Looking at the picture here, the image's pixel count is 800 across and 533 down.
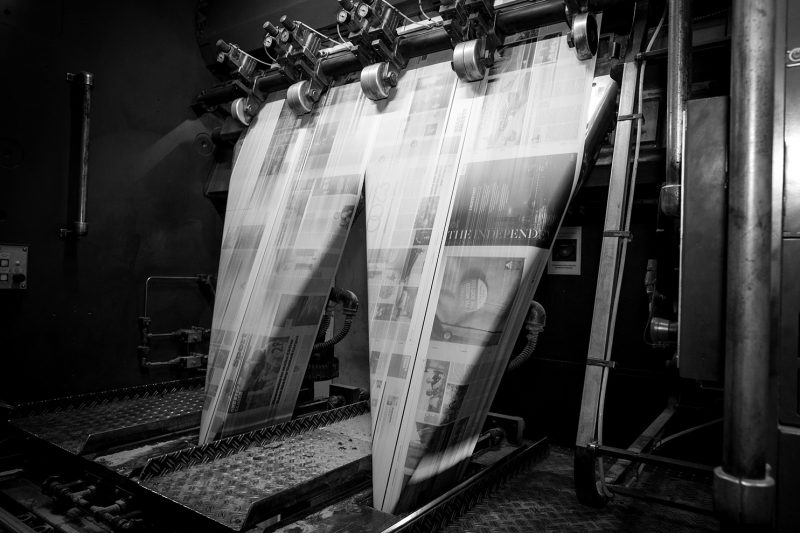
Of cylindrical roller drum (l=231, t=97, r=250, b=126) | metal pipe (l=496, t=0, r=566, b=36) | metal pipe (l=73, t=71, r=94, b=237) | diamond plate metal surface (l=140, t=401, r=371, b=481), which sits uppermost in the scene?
metal pipe (l=496, t=0, r=566, b=36)

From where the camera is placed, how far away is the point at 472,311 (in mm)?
1859

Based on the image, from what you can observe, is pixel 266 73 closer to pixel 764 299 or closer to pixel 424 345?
pixel 424 345

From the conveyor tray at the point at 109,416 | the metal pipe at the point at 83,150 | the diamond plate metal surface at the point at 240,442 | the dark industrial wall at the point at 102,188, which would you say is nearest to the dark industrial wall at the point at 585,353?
the diamond plate metal surface at the point at 240,442

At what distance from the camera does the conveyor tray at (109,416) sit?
2.39 m

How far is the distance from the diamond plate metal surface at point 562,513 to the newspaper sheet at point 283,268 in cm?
123

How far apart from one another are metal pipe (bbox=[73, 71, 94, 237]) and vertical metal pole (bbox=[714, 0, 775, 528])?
325 centimetres

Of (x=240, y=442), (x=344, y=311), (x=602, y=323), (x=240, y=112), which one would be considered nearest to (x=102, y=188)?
(x=240, y=112)

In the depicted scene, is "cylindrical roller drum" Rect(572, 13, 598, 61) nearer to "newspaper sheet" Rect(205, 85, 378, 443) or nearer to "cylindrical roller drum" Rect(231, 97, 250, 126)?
"newspaper sheet" Rect(205, 85, 378, 443)

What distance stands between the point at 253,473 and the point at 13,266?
1.88 m

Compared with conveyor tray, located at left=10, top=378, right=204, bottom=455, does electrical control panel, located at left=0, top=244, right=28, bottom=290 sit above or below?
above

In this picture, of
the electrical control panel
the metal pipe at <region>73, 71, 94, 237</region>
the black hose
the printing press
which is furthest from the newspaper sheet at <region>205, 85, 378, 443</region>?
the electrical control panel

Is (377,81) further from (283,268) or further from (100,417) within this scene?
(100,417)

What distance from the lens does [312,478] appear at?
6.28 feet

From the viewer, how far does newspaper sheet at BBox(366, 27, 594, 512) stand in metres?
1.81
